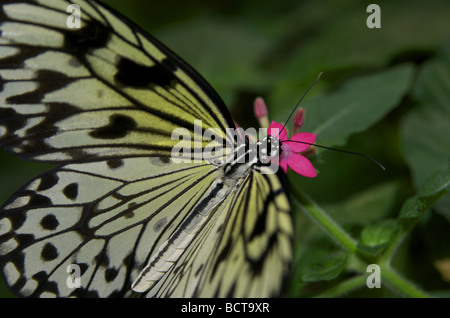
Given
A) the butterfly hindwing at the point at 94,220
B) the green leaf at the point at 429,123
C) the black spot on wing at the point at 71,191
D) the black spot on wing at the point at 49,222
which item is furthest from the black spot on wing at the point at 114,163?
the green leaf at the point at 429,123

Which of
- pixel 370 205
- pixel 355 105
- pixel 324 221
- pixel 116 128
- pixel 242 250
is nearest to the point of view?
pixel 242 250

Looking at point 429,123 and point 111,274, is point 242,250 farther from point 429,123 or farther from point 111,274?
point 429,123

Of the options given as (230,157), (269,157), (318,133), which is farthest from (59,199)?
(318,133)

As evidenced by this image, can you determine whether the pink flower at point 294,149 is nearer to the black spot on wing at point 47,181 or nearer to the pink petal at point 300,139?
the pink petal at point 300,139

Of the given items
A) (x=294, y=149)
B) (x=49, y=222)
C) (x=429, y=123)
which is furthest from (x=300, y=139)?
(x=429, y=123)

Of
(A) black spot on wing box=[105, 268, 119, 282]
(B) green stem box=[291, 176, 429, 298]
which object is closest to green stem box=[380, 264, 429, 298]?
(B) green stem box=[291, 176, 429, 298]

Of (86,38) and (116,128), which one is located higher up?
(86,38)

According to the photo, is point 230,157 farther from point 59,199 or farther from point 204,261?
point 59,199
